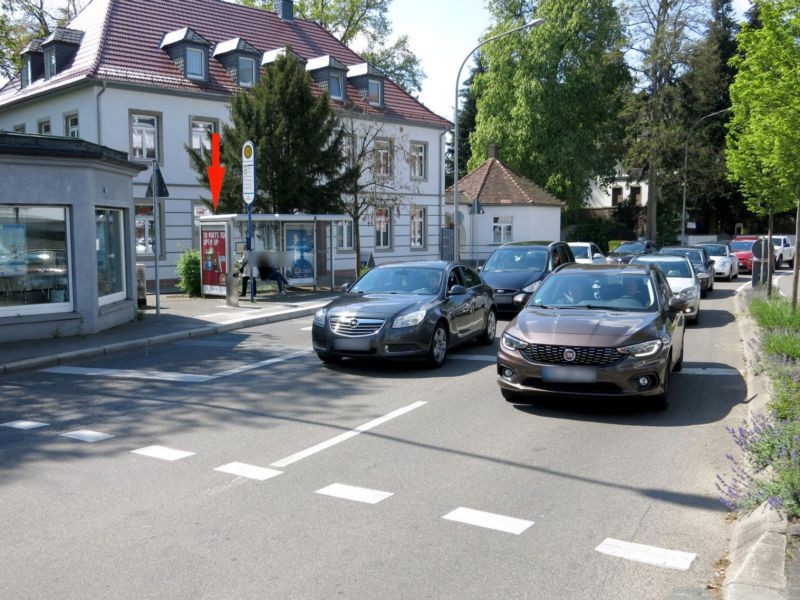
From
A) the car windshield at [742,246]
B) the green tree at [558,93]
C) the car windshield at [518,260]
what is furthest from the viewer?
the green tree at [558,93]

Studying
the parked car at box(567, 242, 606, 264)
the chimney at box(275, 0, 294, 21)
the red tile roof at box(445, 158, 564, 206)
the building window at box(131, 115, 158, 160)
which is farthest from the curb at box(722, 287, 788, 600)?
the red tile roof at box(445, 158, 564, 206)

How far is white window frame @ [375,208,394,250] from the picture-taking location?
3581cm

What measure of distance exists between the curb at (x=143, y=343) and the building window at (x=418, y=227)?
1994 cm

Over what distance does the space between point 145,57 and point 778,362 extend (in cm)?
2568

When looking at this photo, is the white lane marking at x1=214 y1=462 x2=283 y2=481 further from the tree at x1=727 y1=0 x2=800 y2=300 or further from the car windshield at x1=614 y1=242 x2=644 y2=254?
the car windshield at x1=614 y1=242 x2=644 y2=254

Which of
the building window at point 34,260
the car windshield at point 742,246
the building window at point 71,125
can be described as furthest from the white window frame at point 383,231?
the building window at point 34,260

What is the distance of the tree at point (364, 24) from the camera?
156ft

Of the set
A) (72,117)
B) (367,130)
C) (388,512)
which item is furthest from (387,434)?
(72,117)

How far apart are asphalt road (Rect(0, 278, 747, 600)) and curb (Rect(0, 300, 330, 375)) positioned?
3.91 feet

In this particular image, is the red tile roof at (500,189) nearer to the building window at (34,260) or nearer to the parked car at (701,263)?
the parked car at (701,263)

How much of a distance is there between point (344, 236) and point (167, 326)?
64.7 feet

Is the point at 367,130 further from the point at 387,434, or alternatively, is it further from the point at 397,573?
the point at 397,573

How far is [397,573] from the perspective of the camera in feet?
13.9

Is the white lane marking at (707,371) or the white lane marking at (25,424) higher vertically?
the white lane marking at (707,371)
